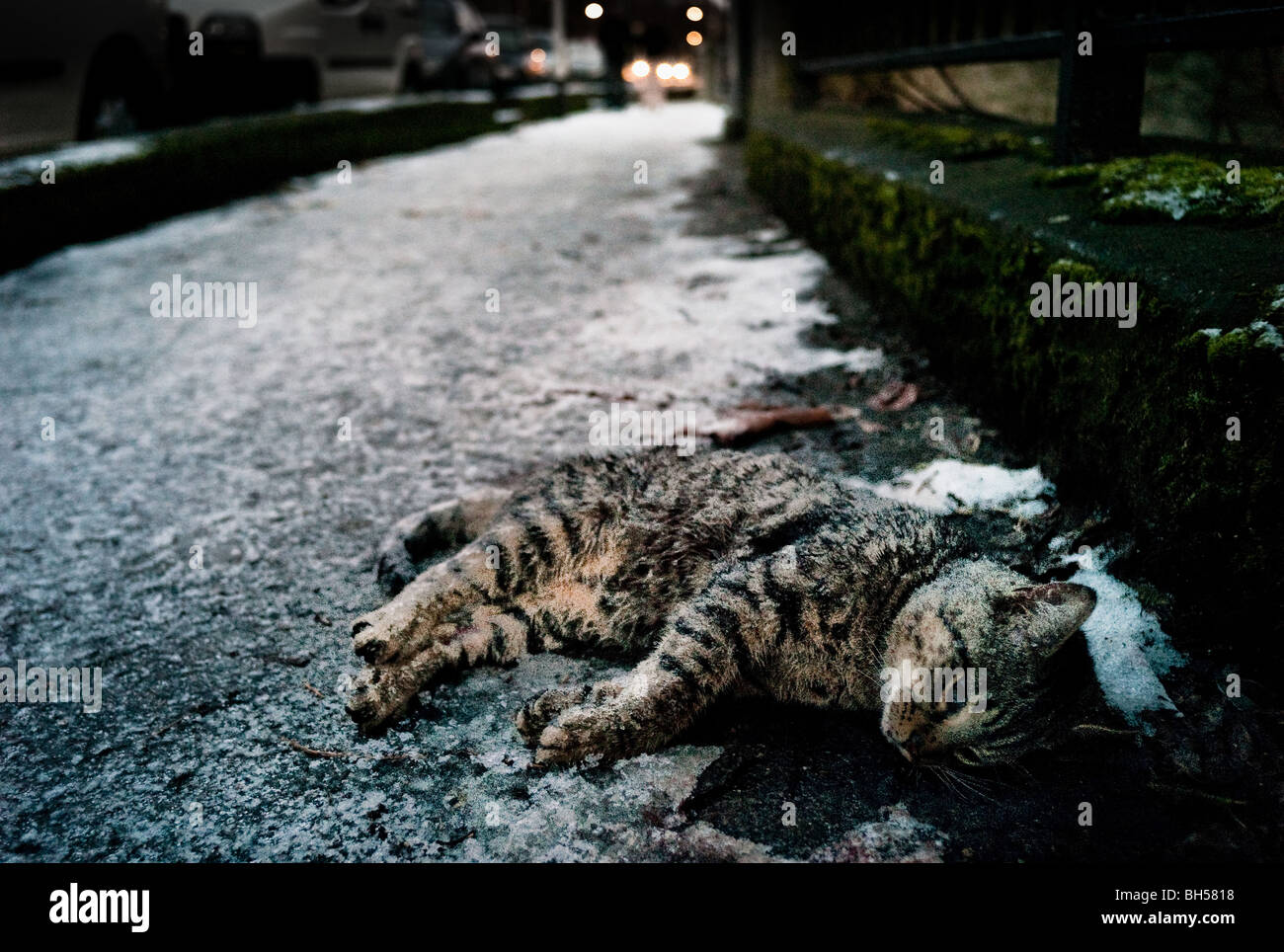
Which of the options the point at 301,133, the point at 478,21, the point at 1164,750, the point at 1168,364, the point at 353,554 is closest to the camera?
the point at 1164,750

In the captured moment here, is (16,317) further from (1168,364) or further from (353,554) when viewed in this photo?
(1168,364)

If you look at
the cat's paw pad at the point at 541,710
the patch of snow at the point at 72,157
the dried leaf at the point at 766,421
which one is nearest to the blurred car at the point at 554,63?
the patch of snow at the point at 72,157

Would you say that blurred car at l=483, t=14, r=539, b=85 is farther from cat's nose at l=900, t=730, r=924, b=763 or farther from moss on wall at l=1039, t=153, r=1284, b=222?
cat's nose at l=900, t=730, r=924, b=763

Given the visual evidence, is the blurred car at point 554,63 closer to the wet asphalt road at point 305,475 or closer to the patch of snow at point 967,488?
the wet asphalt road at point 305,475

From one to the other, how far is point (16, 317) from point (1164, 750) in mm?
5862

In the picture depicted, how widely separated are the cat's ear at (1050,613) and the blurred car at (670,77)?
66.7 feet

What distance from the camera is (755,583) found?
210cm

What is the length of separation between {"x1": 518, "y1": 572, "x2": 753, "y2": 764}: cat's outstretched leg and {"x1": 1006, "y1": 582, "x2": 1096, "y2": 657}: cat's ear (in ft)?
2.00

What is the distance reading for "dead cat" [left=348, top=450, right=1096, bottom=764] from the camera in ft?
6.30

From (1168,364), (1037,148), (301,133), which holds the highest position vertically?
(301,133)

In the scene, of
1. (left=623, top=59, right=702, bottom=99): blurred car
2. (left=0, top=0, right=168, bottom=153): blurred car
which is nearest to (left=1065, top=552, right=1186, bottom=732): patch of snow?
(left=0, top=0, right=168, bottom=153): blurred car
